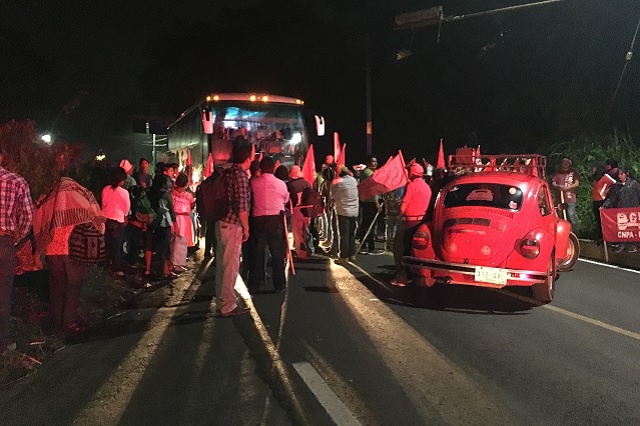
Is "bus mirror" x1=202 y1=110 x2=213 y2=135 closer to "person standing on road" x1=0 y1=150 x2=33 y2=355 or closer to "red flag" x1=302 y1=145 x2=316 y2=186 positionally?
"red flag" x1=302 y1=145 x2=316 y2=186

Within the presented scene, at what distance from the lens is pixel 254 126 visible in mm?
16953

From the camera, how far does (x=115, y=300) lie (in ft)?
28.7

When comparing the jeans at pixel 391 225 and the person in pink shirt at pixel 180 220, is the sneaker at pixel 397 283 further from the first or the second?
the jeans at pixel 391 225

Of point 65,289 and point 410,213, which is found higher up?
point 410,213

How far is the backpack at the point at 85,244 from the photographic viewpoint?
670 centimetres

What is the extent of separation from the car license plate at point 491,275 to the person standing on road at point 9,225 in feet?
16.6

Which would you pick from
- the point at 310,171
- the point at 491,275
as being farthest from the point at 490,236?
the point at 310,171

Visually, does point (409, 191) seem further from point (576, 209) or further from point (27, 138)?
point (576, 209)

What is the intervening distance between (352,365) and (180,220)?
5.91 metres

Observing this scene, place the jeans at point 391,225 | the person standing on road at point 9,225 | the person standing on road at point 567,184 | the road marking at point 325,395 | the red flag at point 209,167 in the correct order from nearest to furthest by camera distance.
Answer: the road marking at point 325,395
the person standing on road at point 9,225
the jeans at point 391,225
the person standing on road at point 567,184
the red flag at point 209,167

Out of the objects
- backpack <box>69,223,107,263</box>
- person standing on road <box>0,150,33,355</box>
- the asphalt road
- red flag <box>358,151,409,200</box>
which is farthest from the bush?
person standing on road <box>0,150,33,355</box>

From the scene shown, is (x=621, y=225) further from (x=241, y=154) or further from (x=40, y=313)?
(x=40, y=313)

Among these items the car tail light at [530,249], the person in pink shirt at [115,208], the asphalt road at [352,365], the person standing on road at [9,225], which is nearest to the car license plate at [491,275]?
the car tail light at [530,249]

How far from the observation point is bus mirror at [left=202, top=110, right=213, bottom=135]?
16.1 m
